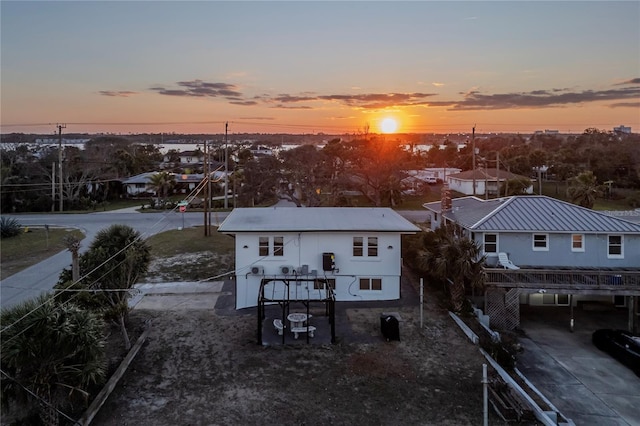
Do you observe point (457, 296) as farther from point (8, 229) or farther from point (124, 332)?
point (8, 229)

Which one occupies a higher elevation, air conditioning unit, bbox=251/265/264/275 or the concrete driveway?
air conditioning unit, bbox=251/265/264/275

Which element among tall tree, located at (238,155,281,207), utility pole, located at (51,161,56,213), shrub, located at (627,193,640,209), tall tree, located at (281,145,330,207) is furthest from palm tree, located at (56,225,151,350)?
shrub, located at (627,193,640,209)

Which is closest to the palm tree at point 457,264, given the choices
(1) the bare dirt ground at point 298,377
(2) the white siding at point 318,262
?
(1) the bare dirt ground at point 298,377

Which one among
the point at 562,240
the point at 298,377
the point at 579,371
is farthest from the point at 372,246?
the point at 579,371

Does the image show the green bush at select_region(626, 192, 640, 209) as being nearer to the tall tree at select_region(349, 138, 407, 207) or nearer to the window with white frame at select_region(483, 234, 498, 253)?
the tall tree at select_region(349, 138, 407, 207)

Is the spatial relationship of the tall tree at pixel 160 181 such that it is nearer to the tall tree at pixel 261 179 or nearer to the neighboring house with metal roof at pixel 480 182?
the tall tree at pixel 261 179

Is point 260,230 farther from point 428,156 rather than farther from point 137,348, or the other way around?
point 428,156
